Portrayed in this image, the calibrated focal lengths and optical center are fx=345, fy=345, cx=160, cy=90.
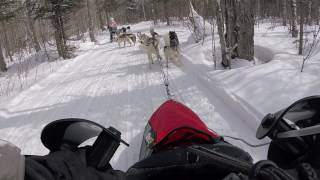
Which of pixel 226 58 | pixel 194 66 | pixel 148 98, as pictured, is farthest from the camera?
pixel 194 66

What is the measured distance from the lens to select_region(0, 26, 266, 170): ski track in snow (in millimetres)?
4258

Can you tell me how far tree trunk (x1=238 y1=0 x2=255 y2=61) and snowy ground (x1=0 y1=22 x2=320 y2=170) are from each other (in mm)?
259

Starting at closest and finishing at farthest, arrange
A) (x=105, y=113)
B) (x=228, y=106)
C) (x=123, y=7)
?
(x=228, y=106) < (x=105, y=113) < (x=123, y=7)

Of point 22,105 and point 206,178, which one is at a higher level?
point 206,178

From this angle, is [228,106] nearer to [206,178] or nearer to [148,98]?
[148,98]

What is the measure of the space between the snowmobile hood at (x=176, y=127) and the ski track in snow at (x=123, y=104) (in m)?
1.12

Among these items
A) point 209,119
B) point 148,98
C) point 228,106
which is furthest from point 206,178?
point 148,98

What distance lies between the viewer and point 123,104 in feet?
19.4

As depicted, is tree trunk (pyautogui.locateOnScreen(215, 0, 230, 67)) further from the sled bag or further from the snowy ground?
the sled bag

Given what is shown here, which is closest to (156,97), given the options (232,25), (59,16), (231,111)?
(231,111)

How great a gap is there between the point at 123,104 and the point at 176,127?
12.6 feet

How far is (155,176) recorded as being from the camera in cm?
158

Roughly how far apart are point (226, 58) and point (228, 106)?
9.34 ft

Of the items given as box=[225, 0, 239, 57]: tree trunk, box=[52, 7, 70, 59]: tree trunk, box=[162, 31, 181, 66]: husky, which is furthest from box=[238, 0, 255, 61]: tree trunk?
box=[52, 7, 70, 59]: tree trunk
